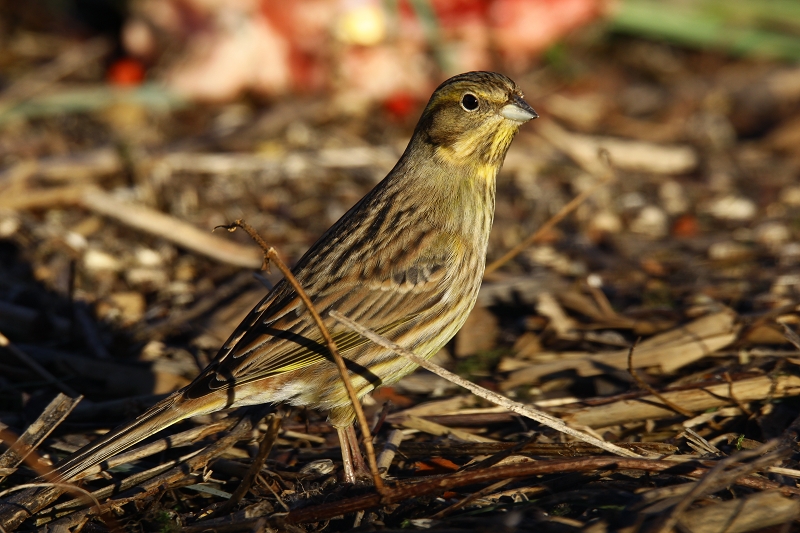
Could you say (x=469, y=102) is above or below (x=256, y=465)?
above

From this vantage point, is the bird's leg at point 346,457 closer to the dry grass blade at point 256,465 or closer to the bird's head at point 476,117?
the dry grass blade at point 256,465

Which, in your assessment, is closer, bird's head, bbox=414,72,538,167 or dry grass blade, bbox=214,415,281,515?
dry grass blade, bbox=214,415,281,515

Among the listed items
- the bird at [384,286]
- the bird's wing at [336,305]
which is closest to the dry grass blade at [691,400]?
the bird at [384,286]

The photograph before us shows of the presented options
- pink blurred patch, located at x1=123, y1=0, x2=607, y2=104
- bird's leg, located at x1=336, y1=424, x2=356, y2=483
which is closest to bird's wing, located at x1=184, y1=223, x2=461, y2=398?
bird's leg, located at x1=336, y1=424, x2=356, y2=483

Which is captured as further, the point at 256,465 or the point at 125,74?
the point at 125,74

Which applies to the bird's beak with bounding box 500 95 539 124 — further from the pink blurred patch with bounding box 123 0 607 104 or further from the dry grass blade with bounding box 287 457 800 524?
the pink blurred patch with bounding box 123 0 607 104

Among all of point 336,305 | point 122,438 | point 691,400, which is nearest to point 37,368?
point 122,438

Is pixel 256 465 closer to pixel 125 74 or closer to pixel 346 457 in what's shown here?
pixel 346 457
